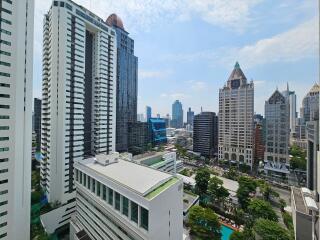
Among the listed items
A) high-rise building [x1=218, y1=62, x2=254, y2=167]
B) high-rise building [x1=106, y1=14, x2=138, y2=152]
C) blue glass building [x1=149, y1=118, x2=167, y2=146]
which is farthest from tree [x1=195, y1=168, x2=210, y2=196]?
blue glass building [x1=149, y1=118, x2=167, y2=146]

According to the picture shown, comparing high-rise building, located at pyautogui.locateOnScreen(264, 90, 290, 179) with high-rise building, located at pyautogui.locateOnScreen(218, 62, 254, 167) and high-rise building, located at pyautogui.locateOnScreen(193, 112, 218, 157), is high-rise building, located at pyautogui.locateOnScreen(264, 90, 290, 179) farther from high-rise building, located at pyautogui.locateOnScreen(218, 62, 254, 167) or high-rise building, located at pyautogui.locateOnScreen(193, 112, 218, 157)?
high-rise building, located at pyautogui.locateOnScreen(193, 112, 218, 157)

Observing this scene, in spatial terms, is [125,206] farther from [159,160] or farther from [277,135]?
[277,135]

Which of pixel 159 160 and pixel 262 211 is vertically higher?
pixel 159 160

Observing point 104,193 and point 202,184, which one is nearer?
point 104,193

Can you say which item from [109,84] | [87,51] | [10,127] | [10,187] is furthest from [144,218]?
[87,51]

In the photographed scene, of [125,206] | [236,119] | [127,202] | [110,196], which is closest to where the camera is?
[127,202]

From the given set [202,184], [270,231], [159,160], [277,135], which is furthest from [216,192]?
[277,135]

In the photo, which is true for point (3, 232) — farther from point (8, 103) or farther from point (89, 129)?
point (89, 129)
